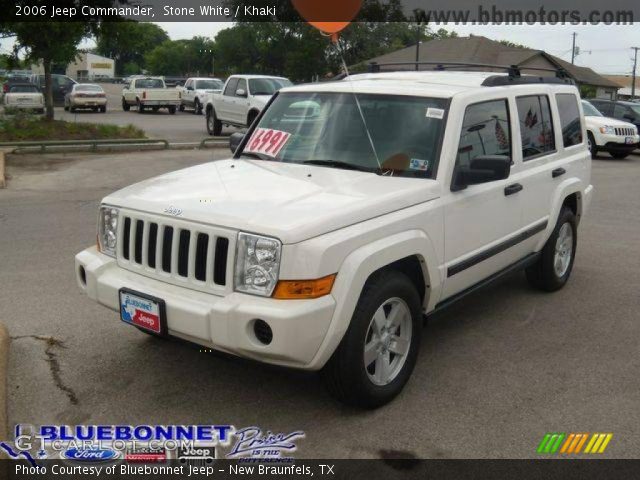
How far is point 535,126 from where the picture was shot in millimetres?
5578

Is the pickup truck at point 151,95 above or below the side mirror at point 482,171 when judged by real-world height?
above

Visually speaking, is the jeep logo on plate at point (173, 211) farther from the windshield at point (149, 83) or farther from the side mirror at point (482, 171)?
the windshield at point (149, 83)

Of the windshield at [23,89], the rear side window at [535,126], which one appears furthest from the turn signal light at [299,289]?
the windshield at [23,89]

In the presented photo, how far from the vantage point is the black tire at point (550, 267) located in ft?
19.6

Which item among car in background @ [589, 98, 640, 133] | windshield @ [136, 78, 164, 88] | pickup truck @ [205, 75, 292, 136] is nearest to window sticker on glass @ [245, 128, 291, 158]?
pickup truck @ [205, 75, 292, 136]

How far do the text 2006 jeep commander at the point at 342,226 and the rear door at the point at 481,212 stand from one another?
0.6 inches

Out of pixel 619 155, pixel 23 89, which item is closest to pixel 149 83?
pixel 23 89

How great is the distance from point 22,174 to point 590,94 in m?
58.1

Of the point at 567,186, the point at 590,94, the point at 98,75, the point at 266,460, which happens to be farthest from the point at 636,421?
the point at 98,75

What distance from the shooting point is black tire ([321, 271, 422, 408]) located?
3.62 m

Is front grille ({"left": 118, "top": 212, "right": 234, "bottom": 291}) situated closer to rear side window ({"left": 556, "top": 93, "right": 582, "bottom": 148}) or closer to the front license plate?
the front license plate

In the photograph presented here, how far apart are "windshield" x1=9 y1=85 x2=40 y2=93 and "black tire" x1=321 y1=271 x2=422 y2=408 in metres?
28.8

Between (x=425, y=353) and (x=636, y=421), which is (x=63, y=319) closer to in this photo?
(x=425, y=353)

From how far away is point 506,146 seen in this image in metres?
5.11
